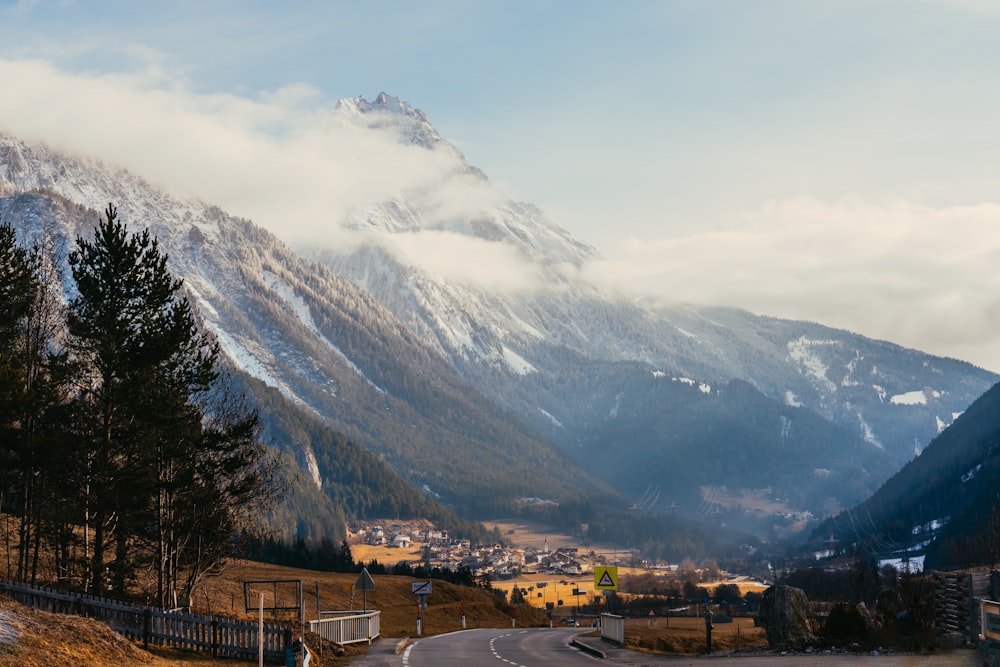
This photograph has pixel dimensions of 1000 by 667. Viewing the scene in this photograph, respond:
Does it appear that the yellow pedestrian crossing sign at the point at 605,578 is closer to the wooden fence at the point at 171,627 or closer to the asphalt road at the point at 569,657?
the asphalt road at the point at 569,657

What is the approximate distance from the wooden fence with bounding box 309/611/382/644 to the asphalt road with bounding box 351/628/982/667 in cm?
119

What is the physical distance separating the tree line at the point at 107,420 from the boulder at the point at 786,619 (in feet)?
95.3

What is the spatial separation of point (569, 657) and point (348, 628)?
13325 millimetres

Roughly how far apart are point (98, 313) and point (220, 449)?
37.0 ft

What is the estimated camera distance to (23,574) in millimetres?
60906

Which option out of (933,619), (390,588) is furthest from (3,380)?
(390,588)

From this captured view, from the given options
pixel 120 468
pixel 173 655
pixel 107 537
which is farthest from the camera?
pixel 107 537

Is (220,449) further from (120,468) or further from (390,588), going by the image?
(390,588)

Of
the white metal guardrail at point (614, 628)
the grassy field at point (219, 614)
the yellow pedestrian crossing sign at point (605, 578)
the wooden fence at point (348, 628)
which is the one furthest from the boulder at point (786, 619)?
the wooden fence at point (348, 628)

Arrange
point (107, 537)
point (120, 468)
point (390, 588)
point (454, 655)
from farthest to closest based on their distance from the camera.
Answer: point (390, 588) → point (107, 537) → point (120, 468) → point (454, 655)

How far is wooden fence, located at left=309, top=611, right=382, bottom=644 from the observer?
55.6 metres

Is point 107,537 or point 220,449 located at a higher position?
point 220,449

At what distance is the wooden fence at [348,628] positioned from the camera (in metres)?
55.6

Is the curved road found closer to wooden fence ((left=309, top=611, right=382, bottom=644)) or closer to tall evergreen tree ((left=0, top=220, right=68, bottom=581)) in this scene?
wooden fence ((left=309, top=611, right=382, bottom=644))
